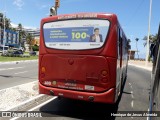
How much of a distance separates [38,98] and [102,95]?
3.36 m

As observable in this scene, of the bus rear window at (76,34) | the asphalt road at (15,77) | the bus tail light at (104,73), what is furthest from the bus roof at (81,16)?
the asphalt road at (15,77)

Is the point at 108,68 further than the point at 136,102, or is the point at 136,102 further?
the point at 136,102

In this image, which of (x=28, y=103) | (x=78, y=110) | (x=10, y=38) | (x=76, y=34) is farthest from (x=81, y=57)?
(x=10, y=38)

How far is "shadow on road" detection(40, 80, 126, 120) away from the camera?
27.5 ft

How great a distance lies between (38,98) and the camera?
33.1 feet

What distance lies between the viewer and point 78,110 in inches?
360

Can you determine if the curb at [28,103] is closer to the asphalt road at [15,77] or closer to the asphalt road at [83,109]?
the asphalt road at [83,109]

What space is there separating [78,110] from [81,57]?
2221mm

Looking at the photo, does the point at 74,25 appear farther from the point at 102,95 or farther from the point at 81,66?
the point at 102,95

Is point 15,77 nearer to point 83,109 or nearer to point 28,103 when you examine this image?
point 28,103

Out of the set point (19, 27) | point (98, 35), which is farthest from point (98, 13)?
point (19, 27)

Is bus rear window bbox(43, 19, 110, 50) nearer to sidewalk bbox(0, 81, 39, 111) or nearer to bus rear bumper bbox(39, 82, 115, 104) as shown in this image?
bus rear bumper bbox(39, 82, 115, 104)

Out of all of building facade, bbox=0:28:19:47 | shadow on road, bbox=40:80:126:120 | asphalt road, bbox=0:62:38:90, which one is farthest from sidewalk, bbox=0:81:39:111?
building facade, bbox=0:28:19:47

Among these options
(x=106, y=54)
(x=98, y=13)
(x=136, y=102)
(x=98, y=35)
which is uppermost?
(x=98, y=13)
